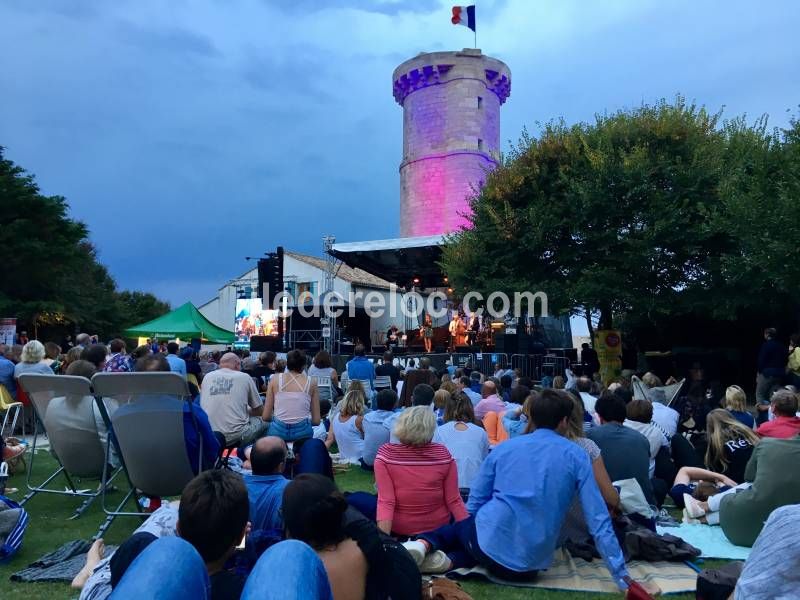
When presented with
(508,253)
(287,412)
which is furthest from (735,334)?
(287,412)

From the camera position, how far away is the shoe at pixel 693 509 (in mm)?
4590

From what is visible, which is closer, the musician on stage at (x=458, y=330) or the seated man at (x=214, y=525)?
the seated man at (x=214, y=525)

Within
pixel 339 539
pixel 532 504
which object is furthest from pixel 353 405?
pixel 339 539

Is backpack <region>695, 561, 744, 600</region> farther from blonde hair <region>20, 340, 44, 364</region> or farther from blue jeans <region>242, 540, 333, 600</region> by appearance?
blonde hair <region>20, 340, 44, 364</region>

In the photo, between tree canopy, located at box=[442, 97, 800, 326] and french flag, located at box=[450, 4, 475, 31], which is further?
french flag, located at box=[450, 4, 475, 31]

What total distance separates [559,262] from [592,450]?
13836mm

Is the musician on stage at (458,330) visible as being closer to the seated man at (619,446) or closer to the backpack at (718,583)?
the seated man at (619,446)

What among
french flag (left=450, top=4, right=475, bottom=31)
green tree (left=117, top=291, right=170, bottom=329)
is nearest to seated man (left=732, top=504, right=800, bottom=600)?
french flag (left=450, top=4, right=475, bottom=31)

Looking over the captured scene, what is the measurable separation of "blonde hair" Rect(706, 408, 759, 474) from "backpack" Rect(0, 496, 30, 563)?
4823 mm

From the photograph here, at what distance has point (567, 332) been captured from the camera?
24766 millimetres

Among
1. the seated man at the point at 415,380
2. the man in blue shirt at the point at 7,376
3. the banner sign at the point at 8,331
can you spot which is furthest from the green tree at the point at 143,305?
the seated man at the point at 415,380

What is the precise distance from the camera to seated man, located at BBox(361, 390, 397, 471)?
6.30 meters

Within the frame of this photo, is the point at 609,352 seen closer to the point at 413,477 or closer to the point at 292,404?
the point at 292,404

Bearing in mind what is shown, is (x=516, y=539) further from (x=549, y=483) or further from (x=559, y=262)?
(x=559, y=262)
